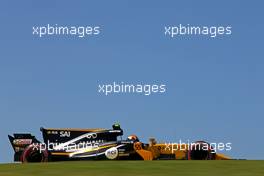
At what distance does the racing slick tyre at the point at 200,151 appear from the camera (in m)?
26.6

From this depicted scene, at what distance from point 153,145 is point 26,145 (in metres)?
6.02

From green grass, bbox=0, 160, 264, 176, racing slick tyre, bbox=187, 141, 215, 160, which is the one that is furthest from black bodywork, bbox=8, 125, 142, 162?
green grass, bbox=0, 160, 264, 176

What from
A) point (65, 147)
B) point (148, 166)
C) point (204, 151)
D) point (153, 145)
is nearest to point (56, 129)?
point (65, 147)

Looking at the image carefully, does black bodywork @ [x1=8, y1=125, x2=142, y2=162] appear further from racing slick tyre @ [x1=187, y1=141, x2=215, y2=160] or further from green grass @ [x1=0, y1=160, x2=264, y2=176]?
green grass @ [x1=0, y1=160, x2=264, y2=176]

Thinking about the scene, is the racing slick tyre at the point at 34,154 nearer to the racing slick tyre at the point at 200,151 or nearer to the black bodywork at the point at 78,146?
the black bodywork at the point at 78,146

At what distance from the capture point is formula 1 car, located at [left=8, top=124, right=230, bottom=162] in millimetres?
26320

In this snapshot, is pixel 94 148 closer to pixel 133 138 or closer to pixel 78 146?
pixel 78 146

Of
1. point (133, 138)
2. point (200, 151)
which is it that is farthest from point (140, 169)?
point (200, 151)

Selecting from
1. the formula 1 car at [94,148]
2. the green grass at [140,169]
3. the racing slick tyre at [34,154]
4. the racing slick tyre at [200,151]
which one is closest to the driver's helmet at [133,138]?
the formula 1 car at [94,148]

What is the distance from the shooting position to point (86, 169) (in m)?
15.6

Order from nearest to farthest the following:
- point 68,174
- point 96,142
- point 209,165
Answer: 1. point 68,174
2. point 209,165
3. point 96,142

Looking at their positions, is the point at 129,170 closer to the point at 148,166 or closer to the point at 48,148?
the point at 148,166

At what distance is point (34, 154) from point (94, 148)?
282 centimetres

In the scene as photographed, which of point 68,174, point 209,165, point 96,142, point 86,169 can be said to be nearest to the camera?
point 68,174
